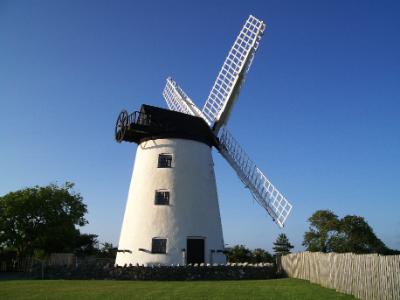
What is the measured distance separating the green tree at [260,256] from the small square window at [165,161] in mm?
17652

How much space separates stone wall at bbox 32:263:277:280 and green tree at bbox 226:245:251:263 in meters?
14.9

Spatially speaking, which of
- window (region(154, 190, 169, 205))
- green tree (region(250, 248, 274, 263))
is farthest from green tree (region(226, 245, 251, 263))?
window (region(154, 190, 169, 205))

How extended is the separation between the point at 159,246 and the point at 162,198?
102 inches

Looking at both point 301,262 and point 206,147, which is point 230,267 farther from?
point 206,147

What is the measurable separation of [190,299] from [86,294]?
3718 mm

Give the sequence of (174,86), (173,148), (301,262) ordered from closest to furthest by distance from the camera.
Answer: (301,262) < (173,148) < (174,86)

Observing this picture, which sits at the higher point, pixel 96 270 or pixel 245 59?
pixel 245 59

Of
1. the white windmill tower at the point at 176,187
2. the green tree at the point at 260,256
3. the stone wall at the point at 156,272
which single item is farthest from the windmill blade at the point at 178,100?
the green tree at the point at 260,256

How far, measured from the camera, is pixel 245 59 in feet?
83.8

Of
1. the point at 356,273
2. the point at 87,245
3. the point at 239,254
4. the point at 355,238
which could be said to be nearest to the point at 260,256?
the point at 239,254

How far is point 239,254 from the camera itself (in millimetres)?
36875

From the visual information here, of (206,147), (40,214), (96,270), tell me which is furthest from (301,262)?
(40,214)

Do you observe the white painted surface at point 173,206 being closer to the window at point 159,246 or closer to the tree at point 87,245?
the window at point 159,246

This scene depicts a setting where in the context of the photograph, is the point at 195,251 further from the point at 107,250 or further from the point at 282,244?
the point at 282,244
